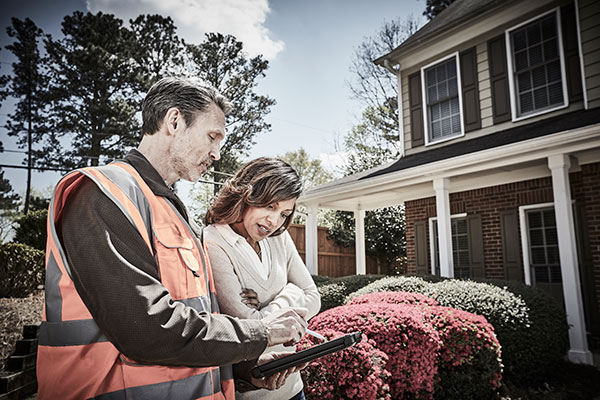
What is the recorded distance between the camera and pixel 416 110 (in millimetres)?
9141

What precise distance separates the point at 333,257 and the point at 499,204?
318 inches

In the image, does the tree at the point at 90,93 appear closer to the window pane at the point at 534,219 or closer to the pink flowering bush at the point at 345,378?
the window pane at the point at 534,219

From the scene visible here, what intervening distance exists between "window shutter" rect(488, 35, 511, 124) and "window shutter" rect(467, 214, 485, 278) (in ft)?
6.67

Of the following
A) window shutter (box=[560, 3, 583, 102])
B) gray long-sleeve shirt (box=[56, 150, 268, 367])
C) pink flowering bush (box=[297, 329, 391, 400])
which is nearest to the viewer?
gray long-sleeve shirt (box=[56, 150, 268, 367])

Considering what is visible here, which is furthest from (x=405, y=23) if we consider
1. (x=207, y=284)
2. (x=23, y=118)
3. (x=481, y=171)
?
(x=207, y=284)

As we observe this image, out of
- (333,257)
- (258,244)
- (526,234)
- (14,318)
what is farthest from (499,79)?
(333,257)

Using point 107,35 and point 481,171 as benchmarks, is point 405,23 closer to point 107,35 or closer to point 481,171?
point 107,35

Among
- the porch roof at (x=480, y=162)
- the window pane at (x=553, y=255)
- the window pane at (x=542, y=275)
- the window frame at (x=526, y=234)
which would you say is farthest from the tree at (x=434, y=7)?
the window pane at (x=542, y=275)

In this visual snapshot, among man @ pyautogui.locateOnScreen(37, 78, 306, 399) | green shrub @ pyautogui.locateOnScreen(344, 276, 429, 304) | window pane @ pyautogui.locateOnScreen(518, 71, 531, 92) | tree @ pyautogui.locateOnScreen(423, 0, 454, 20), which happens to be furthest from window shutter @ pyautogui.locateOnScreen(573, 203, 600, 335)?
tree @ pyautogui.locateOnScreen(423, 0, 454, 20)

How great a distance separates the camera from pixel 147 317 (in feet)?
2.98

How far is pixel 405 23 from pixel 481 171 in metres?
13.9

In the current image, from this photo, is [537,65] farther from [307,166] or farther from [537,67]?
[307,166]

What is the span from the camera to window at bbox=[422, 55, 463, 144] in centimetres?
848

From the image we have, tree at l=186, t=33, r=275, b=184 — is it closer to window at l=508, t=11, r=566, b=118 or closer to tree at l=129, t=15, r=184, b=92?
tree at l=129, t=15, r=184, b=92
